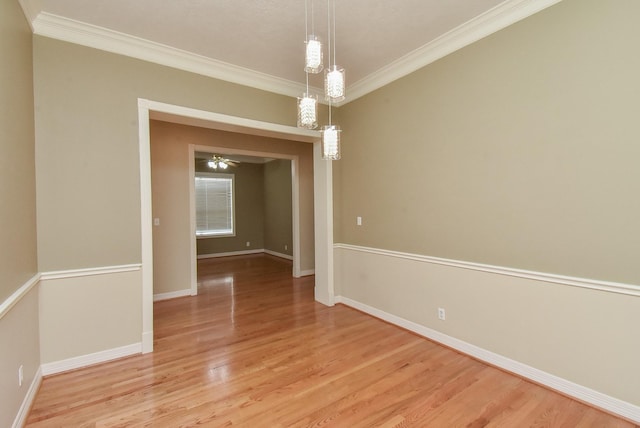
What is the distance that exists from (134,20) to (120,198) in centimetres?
151

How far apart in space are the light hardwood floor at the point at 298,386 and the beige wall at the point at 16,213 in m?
0.39

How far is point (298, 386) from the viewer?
222 centimetres

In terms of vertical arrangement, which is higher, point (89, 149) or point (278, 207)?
point (89, 149)

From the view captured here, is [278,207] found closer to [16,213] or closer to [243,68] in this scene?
[243,68]

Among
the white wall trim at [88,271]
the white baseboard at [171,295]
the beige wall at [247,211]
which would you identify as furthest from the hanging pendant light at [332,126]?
the beige wall at [247,211]

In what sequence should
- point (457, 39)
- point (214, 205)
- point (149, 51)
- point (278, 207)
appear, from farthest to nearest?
point (214, 205) → point (278, 207) → point (149, 51) → point (457, 39)

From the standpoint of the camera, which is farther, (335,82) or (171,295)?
(171,295)

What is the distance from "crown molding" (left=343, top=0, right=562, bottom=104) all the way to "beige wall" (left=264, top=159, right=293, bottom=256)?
435cm

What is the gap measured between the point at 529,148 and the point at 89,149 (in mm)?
3636

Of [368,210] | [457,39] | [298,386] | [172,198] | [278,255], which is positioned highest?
[457,39]

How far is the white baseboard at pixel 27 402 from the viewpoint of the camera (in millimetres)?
1772

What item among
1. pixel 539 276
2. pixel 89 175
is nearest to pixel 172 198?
pixel 89 175

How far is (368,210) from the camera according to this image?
144 inches

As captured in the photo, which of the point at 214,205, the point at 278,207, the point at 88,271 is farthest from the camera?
the point at 214,205
